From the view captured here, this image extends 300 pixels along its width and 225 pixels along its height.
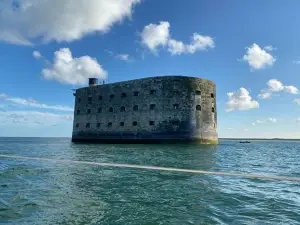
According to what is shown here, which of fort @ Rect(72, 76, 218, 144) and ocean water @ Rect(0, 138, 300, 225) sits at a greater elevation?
fort @ Rect(72, 76, 218, 144)

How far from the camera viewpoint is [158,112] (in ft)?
89.2

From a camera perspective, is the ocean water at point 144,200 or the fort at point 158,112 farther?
the fort at point 158,112

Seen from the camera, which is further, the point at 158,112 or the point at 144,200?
the point at 158,112

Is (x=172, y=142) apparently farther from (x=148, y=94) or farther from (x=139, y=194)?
(x=139, y=194)

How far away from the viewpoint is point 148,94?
91.7ft

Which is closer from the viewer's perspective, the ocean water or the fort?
the ocean water

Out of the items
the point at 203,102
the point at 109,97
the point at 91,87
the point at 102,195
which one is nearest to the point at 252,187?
the point at 102,195

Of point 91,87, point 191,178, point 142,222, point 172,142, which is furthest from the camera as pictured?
point 91,87

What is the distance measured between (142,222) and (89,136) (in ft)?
95.5

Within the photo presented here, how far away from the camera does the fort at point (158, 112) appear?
87.2ft

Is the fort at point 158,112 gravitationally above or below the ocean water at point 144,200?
above

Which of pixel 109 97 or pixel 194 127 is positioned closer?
pixel 194 127

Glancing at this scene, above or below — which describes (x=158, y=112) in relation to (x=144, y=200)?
above

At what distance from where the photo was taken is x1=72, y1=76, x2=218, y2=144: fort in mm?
26578
